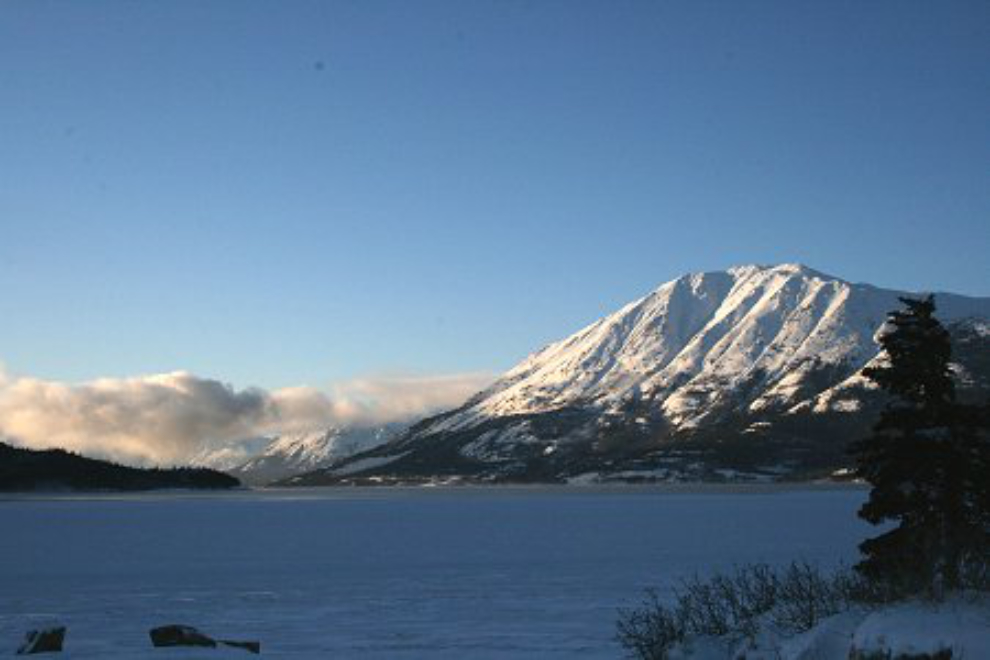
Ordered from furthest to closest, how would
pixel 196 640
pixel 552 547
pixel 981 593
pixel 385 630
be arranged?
pixel 552 547
pixel 385 630
pixel 196 640
pixel 981 593

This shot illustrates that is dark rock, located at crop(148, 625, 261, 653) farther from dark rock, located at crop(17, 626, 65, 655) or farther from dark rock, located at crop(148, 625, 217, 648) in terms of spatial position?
dark rock, located at crop(17, 626, 65, 655)

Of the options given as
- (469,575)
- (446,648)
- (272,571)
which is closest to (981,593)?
(446,648)

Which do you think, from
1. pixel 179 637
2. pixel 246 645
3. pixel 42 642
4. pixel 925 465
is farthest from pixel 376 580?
pixel 925 465

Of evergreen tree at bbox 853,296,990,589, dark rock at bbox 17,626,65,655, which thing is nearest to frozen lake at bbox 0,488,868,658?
dark rock at bbox 17,626,65,655

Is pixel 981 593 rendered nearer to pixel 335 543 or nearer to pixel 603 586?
pixel 603 586

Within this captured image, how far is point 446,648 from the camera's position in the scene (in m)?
27.4

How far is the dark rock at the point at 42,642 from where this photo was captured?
26078mm

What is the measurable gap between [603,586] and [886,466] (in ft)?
60.9

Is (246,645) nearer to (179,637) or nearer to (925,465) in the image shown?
(179,637)

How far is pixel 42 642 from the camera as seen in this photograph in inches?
1032

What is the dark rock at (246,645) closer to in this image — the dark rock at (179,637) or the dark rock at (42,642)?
the dark rock at (179,637)

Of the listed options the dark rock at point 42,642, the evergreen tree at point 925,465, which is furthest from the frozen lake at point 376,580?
→ the evergreen tree at point 925,465

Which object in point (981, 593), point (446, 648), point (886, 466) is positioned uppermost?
point (886, 466)

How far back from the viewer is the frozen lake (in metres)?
29.0
